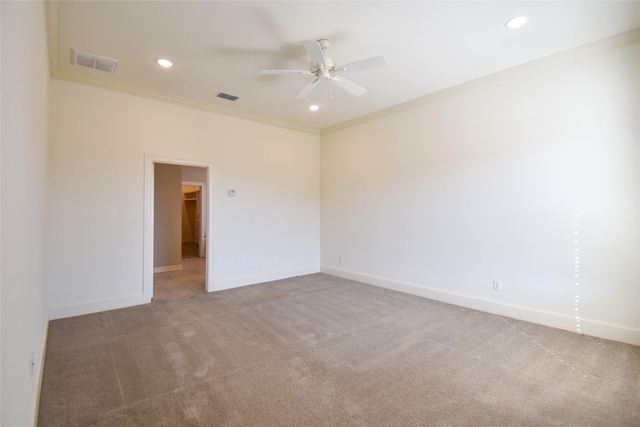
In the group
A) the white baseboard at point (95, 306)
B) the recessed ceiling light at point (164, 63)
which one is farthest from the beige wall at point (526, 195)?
the white baseboard at point (95, 306)

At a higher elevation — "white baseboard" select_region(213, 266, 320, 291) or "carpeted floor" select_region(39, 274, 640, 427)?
"white baseboard" select_region(213, 266, 320, 291)

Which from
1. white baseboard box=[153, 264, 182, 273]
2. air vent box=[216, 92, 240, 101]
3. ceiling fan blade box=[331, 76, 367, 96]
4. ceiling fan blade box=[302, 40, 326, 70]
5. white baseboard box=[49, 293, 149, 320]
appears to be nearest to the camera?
ceiling fan blade box=[302, 40, 326, 70]

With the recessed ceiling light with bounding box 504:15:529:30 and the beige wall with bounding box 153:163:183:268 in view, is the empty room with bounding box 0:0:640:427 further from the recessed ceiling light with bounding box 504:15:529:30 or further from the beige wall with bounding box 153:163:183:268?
the beige wall with bounding box 153:163:183:268

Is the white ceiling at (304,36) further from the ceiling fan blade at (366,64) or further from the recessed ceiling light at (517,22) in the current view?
the ceiling fan blade at (366,64)

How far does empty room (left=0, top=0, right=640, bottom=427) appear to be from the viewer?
1995mm

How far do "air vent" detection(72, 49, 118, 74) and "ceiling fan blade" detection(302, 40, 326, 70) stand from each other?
2.38m

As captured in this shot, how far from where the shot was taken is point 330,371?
2.42 m

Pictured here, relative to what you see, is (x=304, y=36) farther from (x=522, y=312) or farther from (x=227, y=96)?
(x=522, y=312)

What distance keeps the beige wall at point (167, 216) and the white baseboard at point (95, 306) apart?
104 inches

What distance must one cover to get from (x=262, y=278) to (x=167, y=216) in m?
2.98

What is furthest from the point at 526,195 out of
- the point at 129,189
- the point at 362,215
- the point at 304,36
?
the point at 129,189

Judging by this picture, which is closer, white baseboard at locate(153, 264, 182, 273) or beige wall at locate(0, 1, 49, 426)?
beige wall at locate(0, 1, 49, 426)

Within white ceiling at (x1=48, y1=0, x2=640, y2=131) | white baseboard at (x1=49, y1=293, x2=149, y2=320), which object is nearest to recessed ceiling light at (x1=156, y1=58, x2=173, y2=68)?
white ceiling at (x1=48, y1=0, x2=640, y2=131)

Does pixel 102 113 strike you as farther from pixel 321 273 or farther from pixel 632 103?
pixel 632 103
